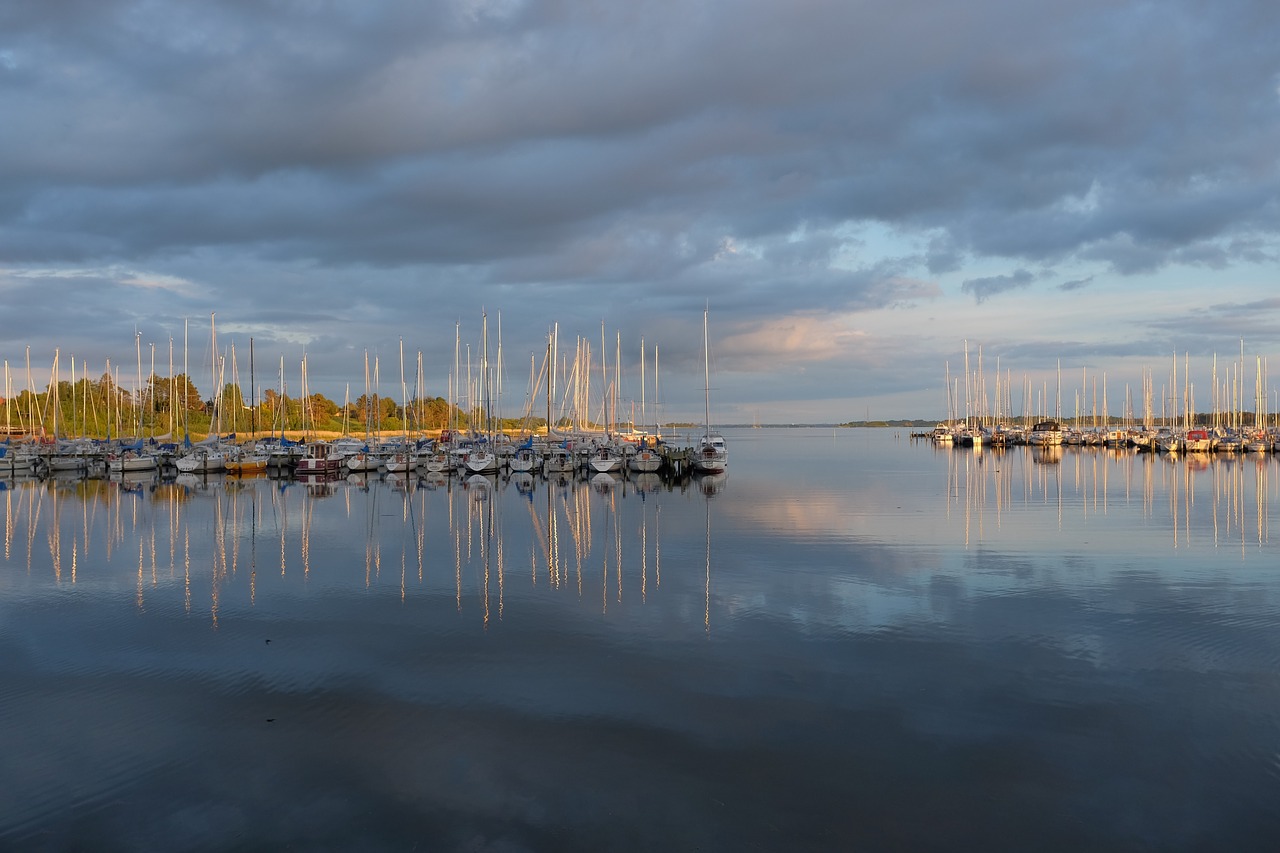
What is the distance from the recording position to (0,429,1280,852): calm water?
8867 mm

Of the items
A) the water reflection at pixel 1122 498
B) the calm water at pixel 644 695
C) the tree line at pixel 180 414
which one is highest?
the tree line at pixel 180 414

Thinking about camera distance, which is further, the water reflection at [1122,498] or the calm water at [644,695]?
the water reflection at [1122,498]

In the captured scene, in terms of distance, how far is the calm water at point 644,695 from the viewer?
8.87 meters

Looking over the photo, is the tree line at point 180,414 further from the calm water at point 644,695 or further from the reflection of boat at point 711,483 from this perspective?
the calm water at point 644,695

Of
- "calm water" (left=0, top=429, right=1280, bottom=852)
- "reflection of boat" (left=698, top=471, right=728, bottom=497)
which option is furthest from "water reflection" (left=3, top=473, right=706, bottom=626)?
"reflection of boat" (left=698, top=471, right=728, bottom=497)

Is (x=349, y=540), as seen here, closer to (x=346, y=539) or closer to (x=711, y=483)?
(x=346, y=539)

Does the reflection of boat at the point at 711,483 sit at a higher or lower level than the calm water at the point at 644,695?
lower

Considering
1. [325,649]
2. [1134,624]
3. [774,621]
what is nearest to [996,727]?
[774,621]

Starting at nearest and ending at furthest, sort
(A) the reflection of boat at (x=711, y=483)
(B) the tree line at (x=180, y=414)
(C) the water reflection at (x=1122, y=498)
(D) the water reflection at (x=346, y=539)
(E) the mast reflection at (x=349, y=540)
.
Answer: (E) the mast reflection at (x=349, y=540)
(D) the water reflection at (x=346, y=539)
(C) the water reflection at (x=1122, y=498)
(A) the reflection of boat at (x=711, y=483)
(B) the tree line at (x=180, y=414)

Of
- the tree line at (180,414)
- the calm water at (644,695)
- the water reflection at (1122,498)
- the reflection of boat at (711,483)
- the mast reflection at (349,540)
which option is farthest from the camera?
the tree line at (180,414)

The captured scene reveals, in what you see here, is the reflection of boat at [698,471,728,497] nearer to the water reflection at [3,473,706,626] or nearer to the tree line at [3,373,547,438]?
the water reflection at [3,473,706,626]

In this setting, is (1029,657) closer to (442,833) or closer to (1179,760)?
(1179,760)

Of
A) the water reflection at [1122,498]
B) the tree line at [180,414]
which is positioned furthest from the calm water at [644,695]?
the tree line at [180,414]

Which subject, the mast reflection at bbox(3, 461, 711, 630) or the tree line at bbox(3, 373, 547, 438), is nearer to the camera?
the mast reflection at bbox(3, 461, 711, 630)
